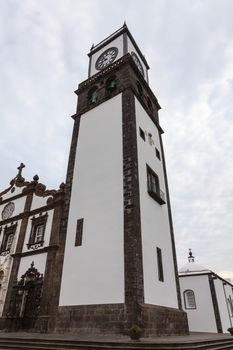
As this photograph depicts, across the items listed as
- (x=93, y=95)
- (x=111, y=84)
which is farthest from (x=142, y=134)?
(x=93, y=95)

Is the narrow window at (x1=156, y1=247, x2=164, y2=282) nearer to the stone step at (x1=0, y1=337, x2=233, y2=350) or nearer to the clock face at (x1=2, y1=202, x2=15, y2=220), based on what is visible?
the stone step at (x1=0, y1=337, x2=233, y2=350)

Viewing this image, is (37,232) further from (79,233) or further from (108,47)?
(108,47)

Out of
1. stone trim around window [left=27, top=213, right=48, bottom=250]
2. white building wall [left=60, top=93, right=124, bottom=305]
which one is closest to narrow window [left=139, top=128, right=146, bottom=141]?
white building wall [left=60, top=93, right=124, bottom=305]

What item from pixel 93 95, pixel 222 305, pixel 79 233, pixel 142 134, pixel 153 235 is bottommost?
pixel 222 305

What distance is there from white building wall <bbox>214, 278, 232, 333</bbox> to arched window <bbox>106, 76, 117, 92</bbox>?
16.6 meters

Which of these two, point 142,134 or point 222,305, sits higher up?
point 142,134

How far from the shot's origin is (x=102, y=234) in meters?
12.9

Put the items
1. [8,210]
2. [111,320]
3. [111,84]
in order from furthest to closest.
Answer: [111,84]
[8,210]
[111,320]

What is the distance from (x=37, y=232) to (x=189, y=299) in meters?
13.0

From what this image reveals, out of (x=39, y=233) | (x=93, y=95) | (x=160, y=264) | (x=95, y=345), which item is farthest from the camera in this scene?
(x=93, y=95)

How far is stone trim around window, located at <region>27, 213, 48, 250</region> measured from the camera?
15.5 m

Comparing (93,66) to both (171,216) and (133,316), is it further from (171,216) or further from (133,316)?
(133,316)

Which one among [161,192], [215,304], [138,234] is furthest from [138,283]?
[215,304]

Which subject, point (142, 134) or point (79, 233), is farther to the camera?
point (142, 134)
